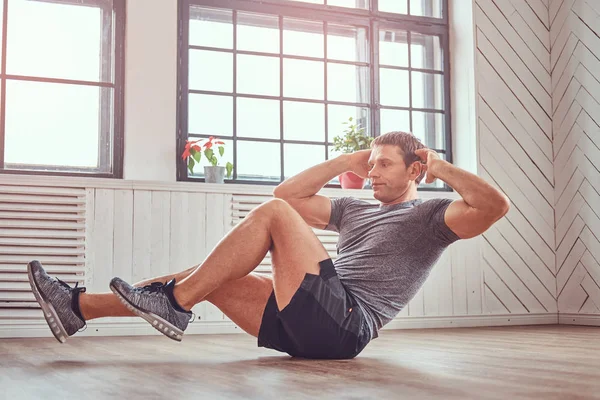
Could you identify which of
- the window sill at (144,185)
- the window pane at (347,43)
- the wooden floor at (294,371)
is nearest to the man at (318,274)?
the wooden floor at (294,371)

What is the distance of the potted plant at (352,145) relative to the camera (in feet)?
15.4

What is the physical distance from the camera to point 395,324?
461 cm

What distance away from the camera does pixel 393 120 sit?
16.8ft

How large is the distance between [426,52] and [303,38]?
0.93 m

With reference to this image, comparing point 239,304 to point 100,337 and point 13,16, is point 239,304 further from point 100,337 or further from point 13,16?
point 13,16

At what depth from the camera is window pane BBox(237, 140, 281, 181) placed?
4.66 meters

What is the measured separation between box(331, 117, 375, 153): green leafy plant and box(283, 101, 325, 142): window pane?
0.45 ft

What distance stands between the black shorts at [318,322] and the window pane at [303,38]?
2760 mm

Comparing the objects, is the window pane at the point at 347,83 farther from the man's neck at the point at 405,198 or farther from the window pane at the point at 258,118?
the man's neck at the point at 405,198

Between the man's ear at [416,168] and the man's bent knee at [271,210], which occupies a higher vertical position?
the man's ear at [416,168]

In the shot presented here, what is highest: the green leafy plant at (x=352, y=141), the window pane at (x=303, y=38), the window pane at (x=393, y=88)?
the window pane at (x=303, y=38)

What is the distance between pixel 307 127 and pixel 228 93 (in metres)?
0.56

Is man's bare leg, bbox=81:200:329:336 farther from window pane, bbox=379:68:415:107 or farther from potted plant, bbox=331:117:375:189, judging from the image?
window pane, bbox=379:68:415:107

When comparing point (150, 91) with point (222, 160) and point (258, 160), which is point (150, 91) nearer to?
point (222, 160)
